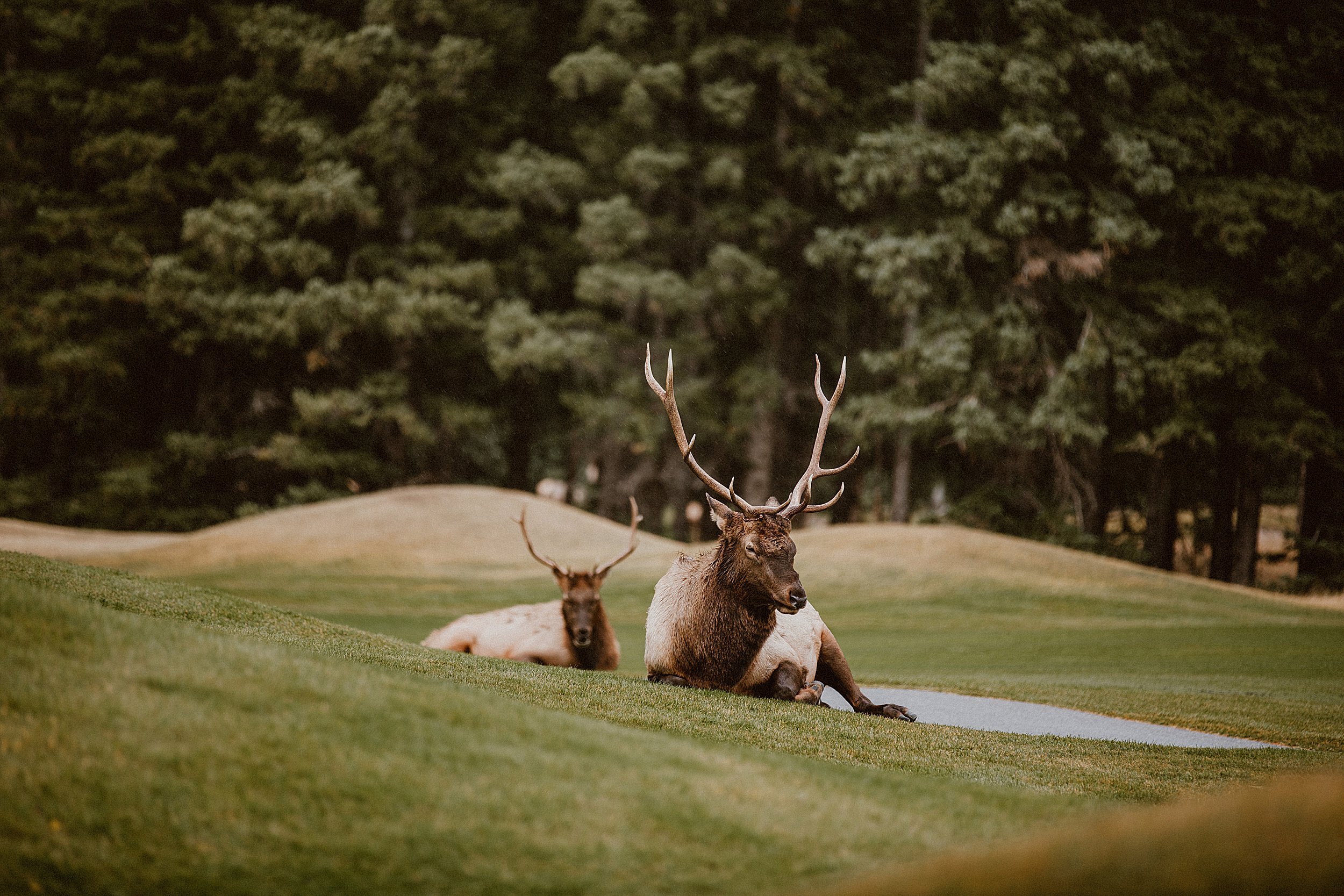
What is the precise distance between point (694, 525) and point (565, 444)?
835 centimetres

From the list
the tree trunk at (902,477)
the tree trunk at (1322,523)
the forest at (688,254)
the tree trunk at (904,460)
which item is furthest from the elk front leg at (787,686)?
the tree trunk at (1322,523)

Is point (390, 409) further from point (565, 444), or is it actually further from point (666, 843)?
point (666, 843)

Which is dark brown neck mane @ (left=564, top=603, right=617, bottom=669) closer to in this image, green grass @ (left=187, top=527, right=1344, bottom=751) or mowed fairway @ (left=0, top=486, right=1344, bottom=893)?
green grass @ (left=187, top=527, right=1344, bottom=751)

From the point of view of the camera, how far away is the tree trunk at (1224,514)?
26.5 m

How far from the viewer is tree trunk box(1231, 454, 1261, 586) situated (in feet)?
84.9

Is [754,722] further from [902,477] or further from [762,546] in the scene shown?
[902,477]

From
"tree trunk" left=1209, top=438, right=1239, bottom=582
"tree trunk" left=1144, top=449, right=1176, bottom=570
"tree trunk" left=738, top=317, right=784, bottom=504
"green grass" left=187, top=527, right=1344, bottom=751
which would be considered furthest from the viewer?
"tree trunk" left=738, top=317, right=784, bottom=504

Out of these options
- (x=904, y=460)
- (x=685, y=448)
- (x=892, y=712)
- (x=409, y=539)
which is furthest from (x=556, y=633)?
(x=904, y=460)

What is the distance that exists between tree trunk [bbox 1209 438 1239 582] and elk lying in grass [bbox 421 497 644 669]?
20.3m

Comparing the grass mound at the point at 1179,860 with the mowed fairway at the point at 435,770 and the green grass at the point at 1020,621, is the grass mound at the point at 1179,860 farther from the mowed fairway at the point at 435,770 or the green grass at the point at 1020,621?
the green grass at the point at 1020,621

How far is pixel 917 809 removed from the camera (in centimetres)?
415

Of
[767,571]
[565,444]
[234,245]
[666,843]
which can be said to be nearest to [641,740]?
[666,843]

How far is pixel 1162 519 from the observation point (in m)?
27.5

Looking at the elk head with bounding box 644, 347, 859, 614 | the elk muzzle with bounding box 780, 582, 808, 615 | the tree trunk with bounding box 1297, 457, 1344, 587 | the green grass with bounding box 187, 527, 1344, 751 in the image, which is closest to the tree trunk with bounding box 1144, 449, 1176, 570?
the tree trunk with bounding box 1297, 457, 1344, 587
